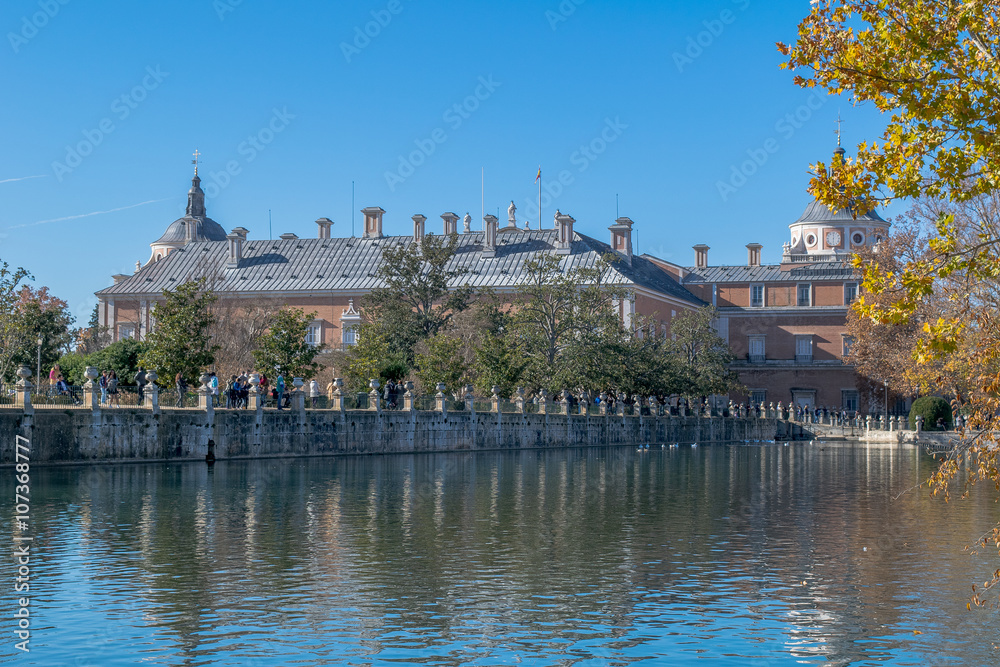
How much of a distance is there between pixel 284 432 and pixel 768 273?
5322cm

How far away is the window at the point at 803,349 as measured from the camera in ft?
260

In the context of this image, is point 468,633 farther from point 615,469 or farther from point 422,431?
point 422,431

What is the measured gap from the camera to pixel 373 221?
3226 inches

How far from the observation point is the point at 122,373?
44281 mm

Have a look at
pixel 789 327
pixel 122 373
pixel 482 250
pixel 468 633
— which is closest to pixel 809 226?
pixel 789 327

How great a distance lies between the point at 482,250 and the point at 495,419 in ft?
111

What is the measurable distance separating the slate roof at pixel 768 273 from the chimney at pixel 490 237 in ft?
48.6

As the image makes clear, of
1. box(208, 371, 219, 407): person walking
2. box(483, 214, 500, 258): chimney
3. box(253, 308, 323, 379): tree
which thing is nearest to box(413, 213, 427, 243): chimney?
box(483, 214, 500, 258): chimney

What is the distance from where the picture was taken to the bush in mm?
60281

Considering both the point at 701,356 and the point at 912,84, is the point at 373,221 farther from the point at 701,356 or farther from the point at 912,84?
the point at 912,84

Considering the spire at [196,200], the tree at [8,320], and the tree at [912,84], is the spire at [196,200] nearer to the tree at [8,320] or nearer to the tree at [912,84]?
the tree at [8,320]

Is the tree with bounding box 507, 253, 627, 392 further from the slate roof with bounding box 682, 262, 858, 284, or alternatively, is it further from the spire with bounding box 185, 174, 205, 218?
the spire with bounding box 185, 174, 205, 218

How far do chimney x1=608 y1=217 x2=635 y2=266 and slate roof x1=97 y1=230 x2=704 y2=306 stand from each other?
2.60ft

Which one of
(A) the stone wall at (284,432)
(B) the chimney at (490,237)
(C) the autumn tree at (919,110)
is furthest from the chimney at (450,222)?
(C) the autumn tree at (919,110)
